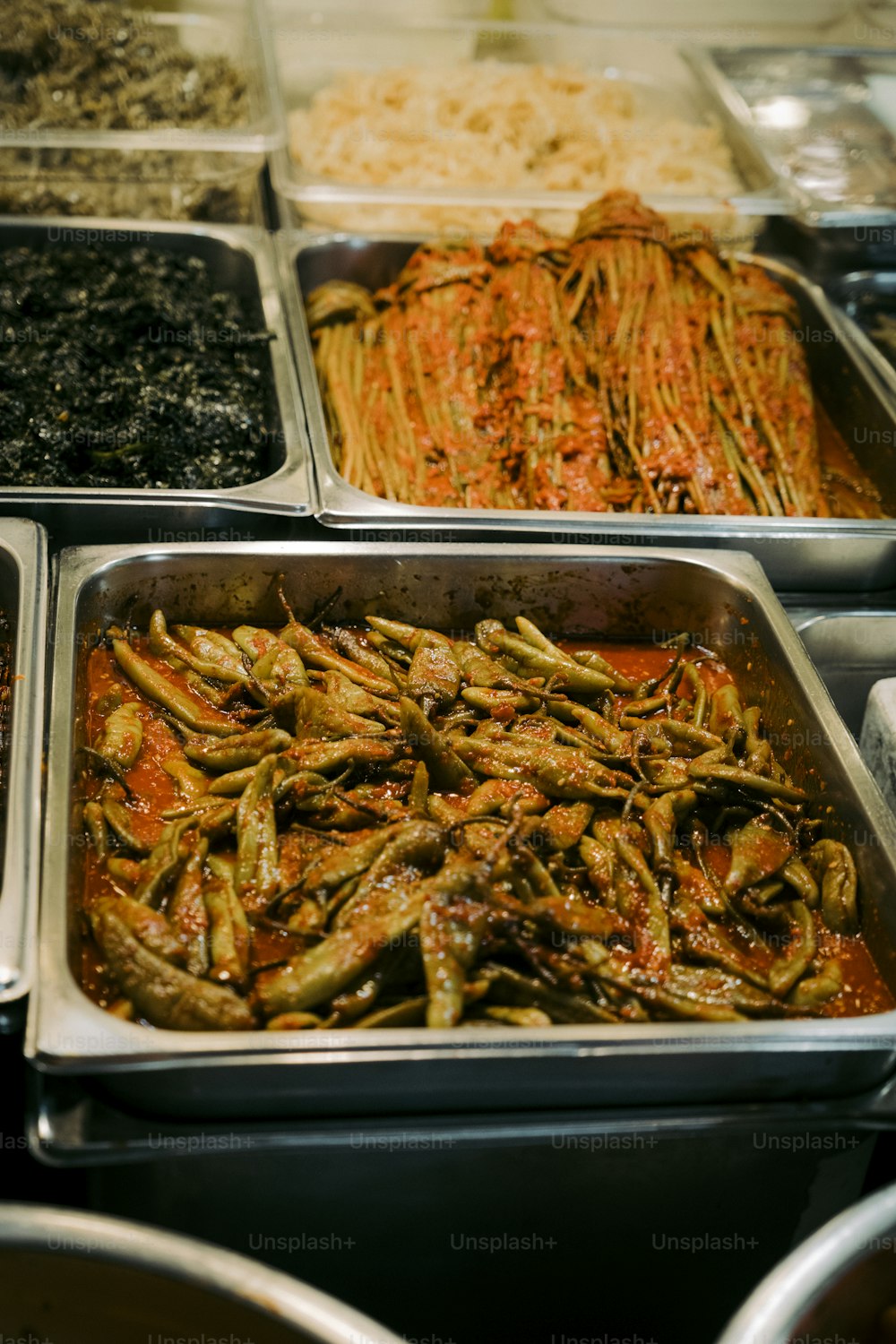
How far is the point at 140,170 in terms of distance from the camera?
4684mm

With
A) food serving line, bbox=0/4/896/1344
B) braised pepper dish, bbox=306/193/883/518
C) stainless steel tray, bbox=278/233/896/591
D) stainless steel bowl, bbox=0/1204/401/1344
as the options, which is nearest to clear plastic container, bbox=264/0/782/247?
food serving line, bbox=0/4/896/1344

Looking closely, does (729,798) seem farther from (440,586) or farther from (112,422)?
(112,422)

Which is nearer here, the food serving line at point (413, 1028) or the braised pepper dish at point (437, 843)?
the food serving line at point (413, 1028)

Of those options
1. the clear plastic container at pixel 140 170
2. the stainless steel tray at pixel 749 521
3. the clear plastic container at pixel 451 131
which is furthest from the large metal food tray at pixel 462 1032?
the clear plastic container at pixel 140 170

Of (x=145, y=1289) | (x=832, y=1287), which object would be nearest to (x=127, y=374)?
(x=145, y=1289)

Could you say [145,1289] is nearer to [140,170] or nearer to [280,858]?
[280,858]

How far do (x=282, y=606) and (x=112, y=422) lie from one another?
3.05 feet

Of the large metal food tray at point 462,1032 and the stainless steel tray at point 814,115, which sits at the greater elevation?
the stainless steel tray at point 814,115

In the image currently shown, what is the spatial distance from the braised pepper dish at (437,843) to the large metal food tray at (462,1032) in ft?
0.28

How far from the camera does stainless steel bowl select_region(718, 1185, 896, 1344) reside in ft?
5.65

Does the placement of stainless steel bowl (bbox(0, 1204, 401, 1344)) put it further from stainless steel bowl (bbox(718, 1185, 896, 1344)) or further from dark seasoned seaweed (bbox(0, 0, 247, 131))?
dark seasoned seaweed (bbox(0, 0, 247, 131))

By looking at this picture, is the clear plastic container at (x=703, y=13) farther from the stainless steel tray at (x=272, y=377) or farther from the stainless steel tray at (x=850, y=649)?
the stainless steel tray at (x=850, y=649)

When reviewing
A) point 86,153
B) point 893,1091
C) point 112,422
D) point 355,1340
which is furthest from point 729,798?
point 86,153

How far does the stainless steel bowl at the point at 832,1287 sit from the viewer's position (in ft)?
5.65
